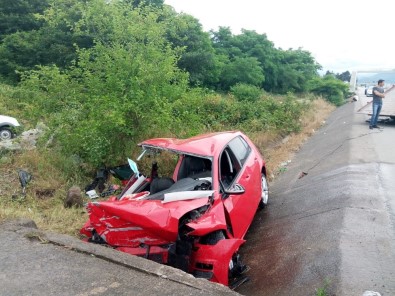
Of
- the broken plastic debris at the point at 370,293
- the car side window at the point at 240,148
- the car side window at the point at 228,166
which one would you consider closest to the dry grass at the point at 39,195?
the car side window at the point at 228,166

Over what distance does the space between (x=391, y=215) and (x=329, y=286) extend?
2257 millimetres

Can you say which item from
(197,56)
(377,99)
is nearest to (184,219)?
(377,99)

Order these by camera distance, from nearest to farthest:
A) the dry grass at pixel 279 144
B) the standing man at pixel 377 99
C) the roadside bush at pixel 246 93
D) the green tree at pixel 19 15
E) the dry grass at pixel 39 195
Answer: the dry grass at pixel 39 195
the dry grass at pixel 279 144
the standing man at pixel 377 99
the roadside bush at pixel 246 93
the green tree at pixel 19 15

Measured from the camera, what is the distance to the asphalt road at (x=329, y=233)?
165 inches

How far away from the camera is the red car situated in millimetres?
4289

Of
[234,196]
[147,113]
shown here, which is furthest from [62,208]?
[234,196]

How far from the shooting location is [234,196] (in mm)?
5340

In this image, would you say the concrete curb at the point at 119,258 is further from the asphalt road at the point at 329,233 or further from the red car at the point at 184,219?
the asphalt road at the point at 329,233

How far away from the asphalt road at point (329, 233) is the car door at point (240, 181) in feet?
1.65

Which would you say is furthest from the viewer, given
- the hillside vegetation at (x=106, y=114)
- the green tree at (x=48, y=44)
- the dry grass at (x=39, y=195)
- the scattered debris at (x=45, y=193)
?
the green tree at (x=48, y=44)

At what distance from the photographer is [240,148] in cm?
674

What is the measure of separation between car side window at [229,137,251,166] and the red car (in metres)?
0.47

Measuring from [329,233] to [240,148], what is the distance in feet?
7.18

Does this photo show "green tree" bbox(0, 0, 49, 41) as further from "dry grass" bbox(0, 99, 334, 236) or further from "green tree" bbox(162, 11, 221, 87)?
"dry grass" bbox(0, 99, 334, 236)
